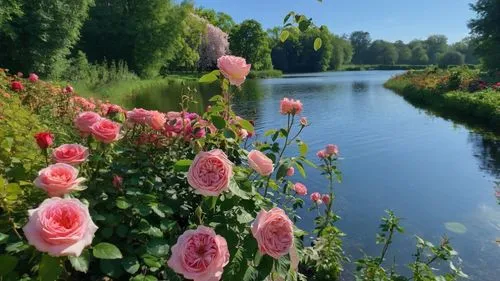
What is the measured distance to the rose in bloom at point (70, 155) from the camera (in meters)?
1.56

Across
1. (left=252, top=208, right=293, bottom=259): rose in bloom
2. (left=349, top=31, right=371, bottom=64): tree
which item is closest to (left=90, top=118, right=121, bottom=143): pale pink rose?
(left=252, top=208, right=293, bottom=259): rose in bloom

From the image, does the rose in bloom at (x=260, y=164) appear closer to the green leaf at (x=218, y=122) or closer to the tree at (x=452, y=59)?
the green leaf at (x=218, y=122)

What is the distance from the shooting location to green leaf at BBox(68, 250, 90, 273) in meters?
1.20

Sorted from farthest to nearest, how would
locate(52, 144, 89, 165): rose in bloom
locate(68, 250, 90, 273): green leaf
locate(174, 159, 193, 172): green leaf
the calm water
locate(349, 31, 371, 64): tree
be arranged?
locate(349, 31, 371, 64): tree
the calm water
locate(174, 159, 193, 172): green leaf
locate(52, 144, 89, 165): rose in bloom
locate(68, 250, 90, 273): green leaf

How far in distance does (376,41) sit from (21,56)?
113462 millimetres

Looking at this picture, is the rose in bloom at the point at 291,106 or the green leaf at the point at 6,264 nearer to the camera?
the green leaf at the point at 6,264

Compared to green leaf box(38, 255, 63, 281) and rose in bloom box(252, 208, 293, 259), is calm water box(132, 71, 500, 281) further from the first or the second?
green leaf box(38, 255, 63, 281)

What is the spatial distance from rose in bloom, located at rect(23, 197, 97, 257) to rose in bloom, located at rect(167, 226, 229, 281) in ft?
0.92

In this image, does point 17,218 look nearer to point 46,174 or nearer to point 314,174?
point 46,174

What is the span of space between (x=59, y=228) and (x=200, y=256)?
1.39ft

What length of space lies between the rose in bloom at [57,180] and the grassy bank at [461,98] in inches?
502

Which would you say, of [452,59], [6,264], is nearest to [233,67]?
[6,264]

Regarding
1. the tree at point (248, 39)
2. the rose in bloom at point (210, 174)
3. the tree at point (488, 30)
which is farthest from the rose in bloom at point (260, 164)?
the tree at point (248, 39)

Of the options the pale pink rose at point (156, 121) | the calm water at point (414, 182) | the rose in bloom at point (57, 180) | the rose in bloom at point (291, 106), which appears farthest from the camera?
the calm water at point (414, 182)
